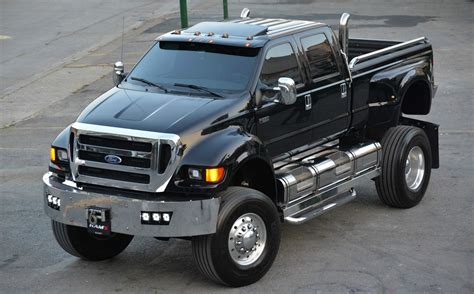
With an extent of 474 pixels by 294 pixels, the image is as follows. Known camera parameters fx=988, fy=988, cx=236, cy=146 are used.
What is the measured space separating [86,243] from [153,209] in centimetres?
138

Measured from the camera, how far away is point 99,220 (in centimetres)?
831

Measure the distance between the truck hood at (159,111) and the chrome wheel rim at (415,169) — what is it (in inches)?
Answer: 111

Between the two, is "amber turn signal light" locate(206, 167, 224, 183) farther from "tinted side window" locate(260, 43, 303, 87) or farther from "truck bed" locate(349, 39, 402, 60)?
"truck bed" locate(349, 39, 402, 60)

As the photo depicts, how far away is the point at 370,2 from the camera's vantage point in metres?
29.7

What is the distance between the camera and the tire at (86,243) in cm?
907

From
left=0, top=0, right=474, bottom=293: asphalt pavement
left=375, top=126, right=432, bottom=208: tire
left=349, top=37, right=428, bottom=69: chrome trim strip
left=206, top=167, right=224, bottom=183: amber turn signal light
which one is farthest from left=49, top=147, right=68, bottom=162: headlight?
left=375, top=126, right=432, bottom=208: tire

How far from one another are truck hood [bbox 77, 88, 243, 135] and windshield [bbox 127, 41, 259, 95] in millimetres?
293

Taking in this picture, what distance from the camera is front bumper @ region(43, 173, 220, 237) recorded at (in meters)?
8.09

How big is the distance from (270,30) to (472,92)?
8.11m

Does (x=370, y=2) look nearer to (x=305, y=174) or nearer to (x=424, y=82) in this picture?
(x=424, y=82)

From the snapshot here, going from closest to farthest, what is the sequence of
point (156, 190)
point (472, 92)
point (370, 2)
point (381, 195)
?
point (156, 190) < point (381, 195) < point (472, 92) < point (370, 2)

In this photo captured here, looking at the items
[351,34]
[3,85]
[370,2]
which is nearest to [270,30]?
[3,85]

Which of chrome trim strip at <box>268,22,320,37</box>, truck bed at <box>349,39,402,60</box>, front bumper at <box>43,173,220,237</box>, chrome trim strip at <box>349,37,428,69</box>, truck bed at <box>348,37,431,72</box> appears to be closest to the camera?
front bumper at <box>43,173,220,237</box>

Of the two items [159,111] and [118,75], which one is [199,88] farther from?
[118,75]
